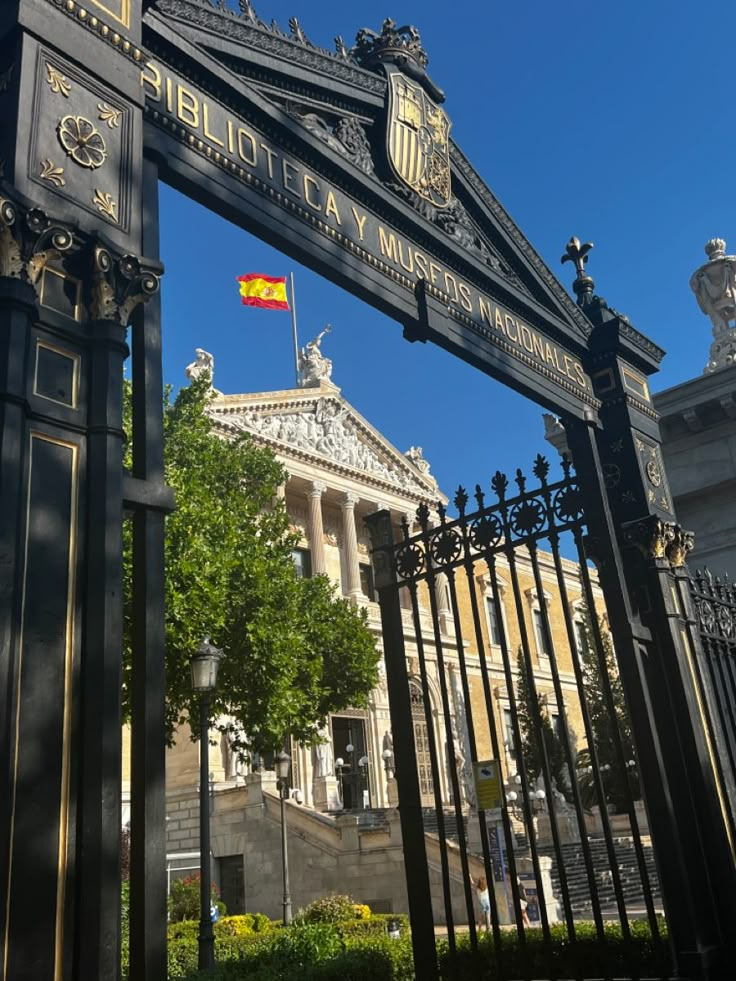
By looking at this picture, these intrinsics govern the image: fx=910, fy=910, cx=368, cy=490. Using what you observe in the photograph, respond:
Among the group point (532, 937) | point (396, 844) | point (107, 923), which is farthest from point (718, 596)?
point (396, 844)

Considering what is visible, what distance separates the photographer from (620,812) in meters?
30.3

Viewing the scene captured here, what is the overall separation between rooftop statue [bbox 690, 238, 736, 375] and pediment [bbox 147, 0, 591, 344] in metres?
5.28

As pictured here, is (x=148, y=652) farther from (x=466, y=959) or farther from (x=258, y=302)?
(x=258, y=302)

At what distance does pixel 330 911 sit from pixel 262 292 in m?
22.6

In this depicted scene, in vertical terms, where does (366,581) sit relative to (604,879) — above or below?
above

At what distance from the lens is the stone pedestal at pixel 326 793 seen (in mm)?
29344

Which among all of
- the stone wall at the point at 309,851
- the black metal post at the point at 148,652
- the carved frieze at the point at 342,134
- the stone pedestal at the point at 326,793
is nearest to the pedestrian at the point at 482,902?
the stone wall at the point at 309,851

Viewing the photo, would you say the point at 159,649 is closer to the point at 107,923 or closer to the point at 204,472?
the point at 107,923

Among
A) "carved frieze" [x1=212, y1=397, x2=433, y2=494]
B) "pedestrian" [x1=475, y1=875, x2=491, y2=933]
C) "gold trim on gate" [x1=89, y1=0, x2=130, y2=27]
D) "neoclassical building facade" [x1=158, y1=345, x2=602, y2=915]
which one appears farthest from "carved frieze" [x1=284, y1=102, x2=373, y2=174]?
"carved frieze" [x1=212, y1=397, x2=433, y2=494]

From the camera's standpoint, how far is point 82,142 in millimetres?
3623

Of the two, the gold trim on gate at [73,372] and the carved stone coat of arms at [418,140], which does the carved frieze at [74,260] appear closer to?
the gold trim on gate at [73,372]

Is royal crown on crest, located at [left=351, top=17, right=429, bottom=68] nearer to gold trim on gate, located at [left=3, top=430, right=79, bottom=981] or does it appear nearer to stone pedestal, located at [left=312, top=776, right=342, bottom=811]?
gold trim on gate, located at [left=3, top=430, right=79, bottom=981]

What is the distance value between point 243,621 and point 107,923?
49.7ft

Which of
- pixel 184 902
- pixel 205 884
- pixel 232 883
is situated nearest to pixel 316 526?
pixel 232 883
